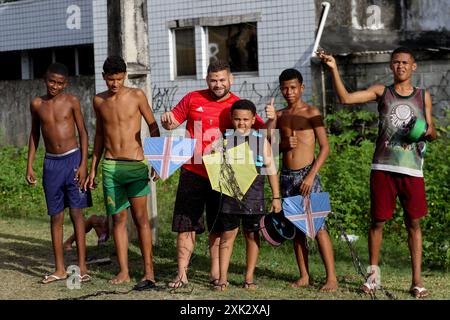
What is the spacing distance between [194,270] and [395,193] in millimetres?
2151

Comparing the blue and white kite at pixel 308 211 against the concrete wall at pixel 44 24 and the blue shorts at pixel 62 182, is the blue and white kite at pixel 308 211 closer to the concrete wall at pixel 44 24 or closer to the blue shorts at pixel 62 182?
the blue shorts at pixel 62 182

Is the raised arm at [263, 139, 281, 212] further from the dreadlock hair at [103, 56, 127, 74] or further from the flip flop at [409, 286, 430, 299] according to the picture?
the dreadlock hair at [103, 56, 127, 74]

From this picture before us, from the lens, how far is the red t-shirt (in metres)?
6.81

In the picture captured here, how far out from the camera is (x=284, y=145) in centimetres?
681

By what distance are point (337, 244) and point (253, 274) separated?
5.54 ft

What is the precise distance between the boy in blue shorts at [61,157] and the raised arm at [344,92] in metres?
2.35

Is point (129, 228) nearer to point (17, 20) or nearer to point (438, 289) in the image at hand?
point (438, 289)

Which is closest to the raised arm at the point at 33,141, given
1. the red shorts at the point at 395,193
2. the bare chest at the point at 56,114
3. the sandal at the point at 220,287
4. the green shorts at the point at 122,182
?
the bare chest at the point at 56,114

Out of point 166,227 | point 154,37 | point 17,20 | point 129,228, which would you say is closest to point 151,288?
point 129,228

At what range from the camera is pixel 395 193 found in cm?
654

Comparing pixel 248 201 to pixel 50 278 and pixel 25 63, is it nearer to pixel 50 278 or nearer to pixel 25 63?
pixel 50 278

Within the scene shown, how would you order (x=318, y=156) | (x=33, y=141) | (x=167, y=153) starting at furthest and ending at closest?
(x=33, y=141), (x=167, y=153), (x=318, y=156)

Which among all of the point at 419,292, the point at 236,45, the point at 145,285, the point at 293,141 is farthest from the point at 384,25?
the point at 145,285

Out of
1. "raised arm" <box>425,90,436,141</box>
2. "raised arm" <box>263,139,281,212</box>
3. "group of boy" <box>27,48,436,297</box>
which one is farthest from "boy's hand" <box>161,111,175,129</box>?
"raised arm" <box>425,90,436,141</box>
